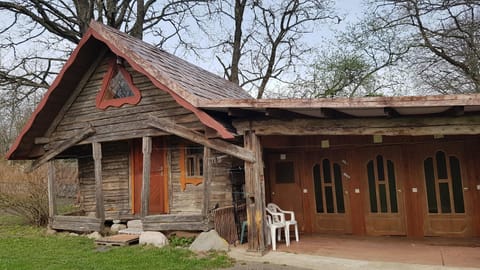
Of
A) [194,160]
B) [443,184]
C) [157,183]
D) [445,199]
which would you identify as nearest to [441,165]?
[443,184]

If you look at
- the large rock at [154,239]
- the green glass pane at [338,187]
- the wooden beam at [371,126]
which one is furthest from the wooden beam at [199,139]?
the green glass pane at [338,187]

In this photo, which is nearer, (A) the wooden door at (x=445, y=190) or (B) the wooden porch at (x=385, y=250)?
(B) the wooden porch at (x=385, y=250)

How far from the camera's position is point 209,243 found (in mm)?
7629

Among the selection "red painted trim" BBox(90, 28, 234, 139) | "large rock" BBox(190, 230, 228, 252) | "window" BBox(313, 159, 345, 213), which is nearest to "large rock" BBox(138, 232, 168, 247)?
"large rock" BBox(190, 230, 228, 252)

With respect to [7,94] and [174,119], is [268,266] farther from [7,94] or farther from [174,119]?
[7,94]

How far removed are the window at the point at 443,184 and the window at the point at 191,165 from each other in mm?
4959

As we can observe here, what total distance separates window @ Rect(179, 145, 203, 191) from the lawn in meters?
2.09

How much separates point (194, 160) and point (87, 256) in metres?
3.28

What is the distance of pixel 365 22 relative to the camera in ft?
65.1

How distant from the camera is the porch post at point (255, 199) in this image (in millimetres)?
7344

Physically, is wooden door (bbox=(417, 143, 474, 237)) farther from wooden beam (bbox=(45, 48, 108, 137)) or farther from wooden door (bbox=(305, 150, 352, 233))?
wooden beam (bbox=(45, 48, 108, 137))

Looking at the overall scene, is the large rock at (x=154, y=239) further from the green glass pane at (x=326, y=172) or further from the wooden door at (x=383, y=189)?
the wooden door at (x=383, y=189)

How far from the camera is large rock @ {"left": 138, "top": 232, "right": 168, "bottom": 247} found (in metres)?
8.24

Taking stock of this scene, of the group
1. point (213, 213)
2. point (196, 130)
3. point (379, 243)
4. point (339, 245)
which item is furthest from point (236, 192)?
point (379, 243)
